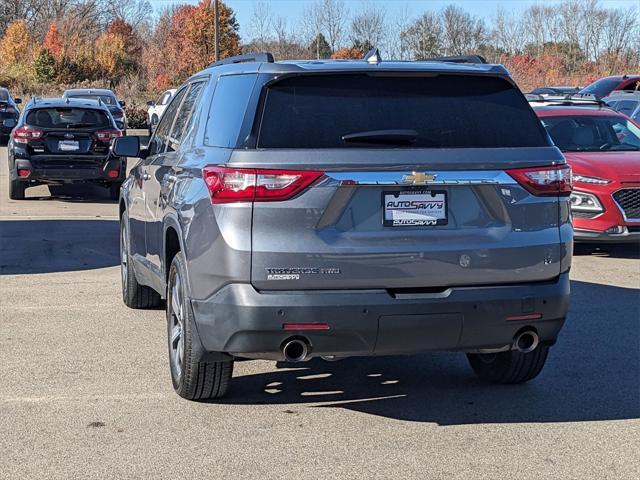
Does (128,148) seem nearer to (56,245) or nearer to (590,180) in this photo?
(56,245)

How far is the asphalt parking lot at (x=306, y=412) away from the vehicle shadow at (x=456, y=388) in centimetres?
1

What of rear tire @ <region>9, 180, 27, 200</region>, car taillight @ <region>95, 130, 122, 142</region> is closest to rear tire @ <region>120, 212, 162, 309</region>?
car taillight @ <region>95, 130, 122, 142</region>

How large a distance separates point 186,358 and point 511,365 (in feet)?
6.41

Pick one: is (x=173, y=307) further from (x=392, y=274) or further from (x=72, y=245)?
(x=72, y=245)

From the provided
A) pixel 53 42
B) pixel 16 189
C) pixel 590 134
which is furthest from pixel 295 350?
pixel 53 42

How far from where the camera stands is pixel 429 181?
16.8 feet

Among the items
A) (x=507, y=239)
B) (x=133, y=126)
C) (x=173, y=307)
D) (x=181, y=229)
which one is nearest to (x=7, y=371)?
(x=173, y=307)

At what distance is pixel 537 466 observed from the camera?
16.2 feet

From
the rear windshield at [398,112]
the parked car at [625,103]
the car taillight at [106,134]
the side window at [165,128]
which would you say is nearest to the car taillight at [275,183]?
the rear windshield at [398,112]

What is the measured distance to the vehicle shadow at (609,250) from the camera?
12.0m

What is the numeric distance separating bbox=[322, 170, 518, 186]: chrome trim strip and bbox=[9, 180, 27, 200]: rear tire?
12323 millimetres

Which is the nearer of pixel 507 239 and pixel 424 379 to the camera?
pixel 507 239

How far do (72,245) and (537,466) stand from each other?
8199 mm

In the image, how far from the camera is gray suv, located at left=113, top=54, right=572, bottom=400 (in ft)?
16.5
